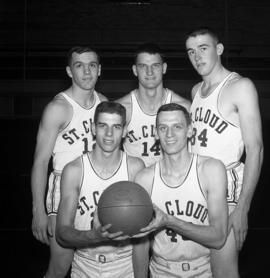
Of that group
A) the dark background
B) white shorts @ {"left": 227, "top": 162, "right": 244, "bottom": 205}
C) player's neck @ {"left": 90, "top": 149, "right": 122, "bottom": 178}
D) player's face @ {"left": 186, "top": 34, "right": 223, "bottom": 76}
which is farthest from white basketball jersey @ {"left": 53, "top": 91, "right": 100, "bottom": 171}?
the dark background

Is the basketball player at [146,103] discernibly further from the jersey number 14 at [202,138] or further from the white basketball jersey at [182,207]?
the white basketball jersey at [182,207]

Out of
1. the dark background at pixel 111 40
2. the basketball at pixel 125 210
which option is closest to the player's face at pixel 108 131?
the basketball at pixel 125 210

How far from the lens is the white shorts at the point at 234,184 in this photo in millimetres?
2846

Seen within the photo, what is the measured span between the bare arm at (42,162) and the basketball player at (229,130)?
39.1 inches

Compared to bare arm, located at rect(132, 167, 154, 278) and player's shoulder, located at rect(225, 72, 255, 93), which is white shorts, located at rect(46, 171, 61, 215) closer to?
bare arm, located at rect(132, 167, 154, 278)

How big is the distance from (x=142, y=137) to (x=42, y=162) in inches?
31.2

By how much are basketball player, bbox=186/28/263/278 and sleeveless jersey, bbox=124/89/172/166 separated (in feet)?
1.33

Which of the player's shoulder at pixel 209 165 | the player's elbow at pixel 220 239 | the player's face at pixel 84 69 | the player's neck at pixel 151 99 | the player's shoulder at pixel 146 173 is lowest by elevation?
the player's elbow at pixel 220 239

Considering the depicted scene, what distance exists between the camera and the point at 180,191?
8.49ft

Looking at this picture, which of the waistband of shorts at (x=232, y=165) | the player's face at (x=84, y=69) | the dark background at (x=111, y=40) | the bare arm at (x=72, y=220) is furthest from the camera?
the dark background at (x=111, y=40)

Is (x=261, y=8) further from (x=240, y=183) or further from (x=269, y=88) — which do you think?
(x=240, y=183)

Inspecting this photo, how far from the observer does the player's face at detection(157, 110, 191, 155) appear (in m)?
2.54

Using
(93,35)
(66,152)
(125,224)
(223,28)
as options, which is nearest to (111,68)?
(93,35)

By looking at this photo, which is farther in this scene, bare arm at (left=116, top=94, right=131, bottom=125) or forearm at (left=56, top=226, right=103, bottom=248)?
bare arm at (left=116, top=94, right=131, bottom=125)
